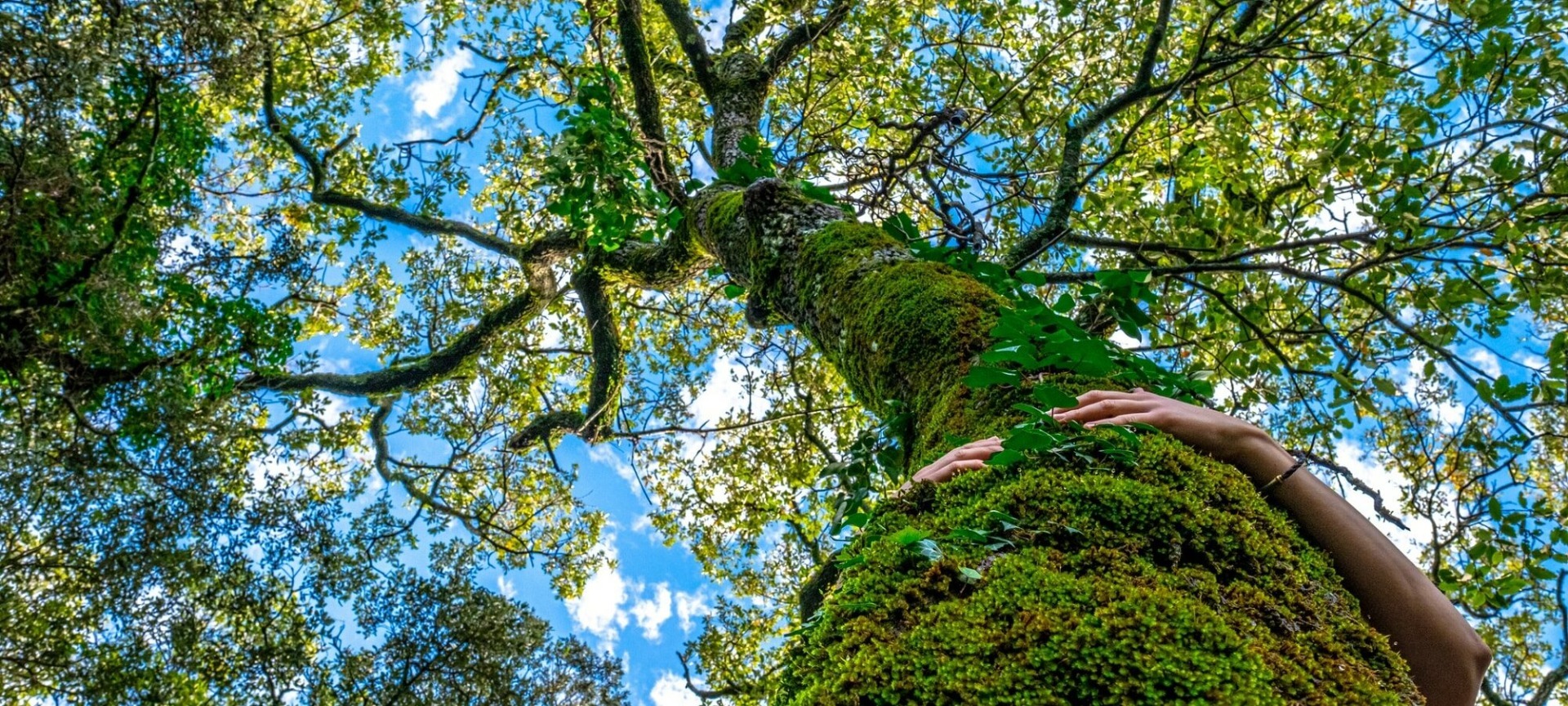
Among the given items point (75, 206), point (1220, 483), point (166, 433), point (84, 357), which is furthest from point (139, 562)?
point (1220, 483)

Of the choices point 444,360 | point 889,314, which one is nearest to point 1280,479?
point 889,314

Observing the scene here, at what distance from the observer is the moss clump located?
95 cm

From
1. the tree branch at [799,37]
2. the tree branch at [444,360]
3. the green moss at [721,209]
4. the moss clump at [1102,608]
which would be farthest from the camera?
the tree branch at [444,360]

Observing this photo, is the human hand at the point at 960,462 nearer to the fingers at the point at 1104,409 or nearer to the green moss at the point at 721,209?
the fingers at the point at 1104,409

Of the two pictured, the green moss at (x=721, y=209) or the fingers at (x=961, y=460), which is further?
the green moss at (x=721, y=209)

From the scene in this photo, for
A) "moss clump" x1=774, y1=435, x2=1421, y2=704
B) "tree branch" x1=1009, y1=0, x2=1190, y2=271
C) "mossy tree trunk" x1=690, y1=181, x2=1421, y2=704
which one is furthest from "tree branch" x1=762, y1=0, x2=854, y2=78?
"moss clump" x1=774, y1=435, x2=1421, y2=704

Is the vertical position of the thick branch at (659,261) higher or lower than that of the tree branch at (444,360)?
lower

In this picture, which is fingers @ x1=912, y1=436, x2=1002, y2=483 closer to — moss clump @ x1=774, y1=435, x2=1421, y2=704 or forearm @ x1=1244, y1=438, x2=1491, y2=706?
moss clump @ x1=774, y1=435, x2=1421, y2=704

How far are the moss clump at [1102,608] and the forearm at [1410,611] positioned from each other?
0.34ft

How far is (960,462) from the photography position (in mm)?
1656

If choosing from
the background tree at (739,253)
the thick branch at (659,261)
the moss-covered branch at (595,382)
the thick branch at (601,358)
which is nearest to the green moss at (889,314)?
the background tree at (739,253)

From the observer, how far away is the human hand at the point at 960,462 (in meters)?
1.65

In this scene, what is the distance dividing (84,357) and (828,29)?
6028 mm

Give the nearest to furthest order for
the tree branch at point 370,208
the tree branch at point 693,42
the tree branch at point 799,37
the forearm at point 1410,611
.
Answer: the forearm at point 1410,611, the tree branch at point 799,37, the tree branch at point 693,42, the tree branch at point 370,208
